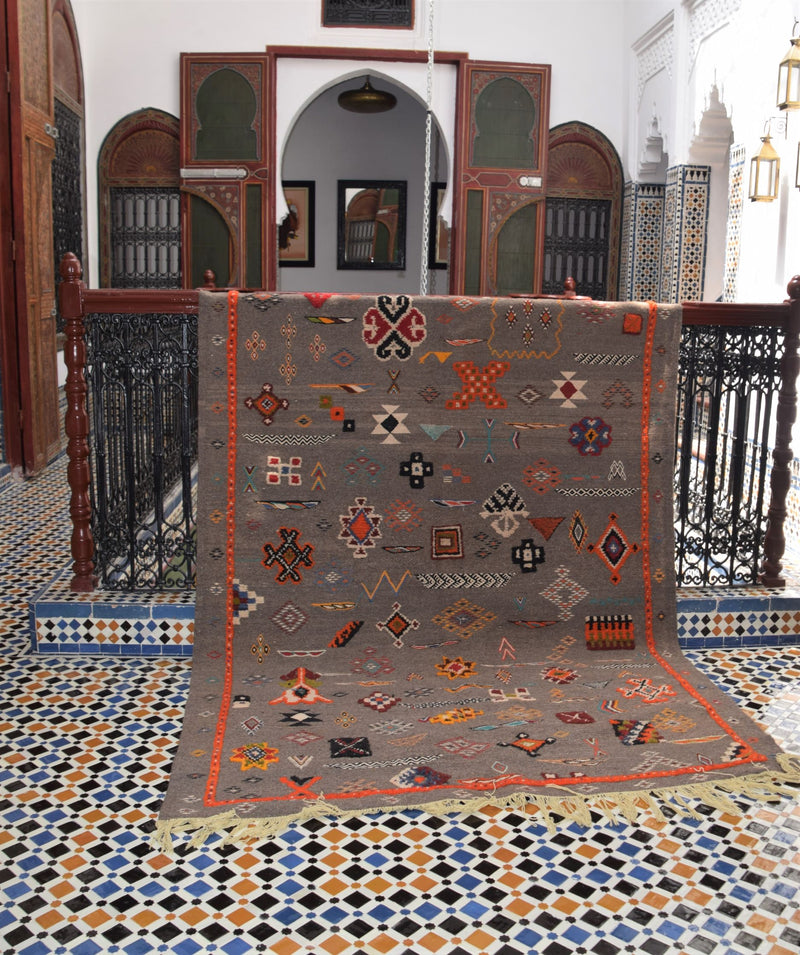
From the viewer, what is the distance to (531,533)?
2551 mm

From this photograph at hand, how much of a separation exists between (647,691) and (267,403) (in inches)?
46.9

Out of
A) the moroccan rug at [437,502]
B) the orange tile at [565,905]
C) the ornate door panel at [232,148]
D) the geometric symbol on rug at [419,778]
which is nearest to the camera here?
the orange tile at [565,905]

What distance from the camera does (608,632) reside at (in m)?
2.56

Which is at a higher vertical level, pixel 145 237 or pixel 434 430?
pixel 145 237

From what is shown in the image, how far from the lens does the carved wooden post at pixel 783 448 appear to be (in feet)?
8.93

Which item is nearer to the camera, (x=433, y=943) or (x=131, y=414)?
(x=433, y=943)

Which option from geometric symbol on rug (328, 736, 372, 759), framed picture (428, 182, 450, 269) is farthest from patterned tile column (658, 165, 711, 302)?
geometric symbol on rug (328, 736, 372, 759)

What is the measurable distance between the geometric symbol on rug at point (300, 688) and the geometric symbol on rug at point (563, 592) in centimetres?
65

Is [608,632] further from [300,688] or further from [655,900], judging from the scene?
[655,900]

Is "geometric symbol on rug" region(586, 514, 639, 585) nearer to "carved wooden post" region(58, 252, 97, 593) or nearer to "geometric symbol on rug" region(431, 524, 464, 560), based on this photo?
"geometric symbol on rug" region(431, 524, 464, 560)

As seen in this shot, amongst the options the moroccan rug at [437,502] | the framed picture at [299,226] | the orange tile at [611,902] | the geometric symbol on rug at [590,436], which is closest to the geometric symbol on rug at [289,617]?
the moroccan rug at [437,502]

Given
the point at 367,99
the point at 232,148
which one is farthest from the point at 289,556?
the point at 367,99

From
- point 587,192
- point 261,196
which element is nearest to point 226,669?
point 261,196

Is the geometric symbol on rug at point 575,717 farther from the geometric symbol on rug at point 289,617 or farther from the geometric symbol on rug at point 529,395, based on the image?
the geometric symbol on rug at point 529,395
